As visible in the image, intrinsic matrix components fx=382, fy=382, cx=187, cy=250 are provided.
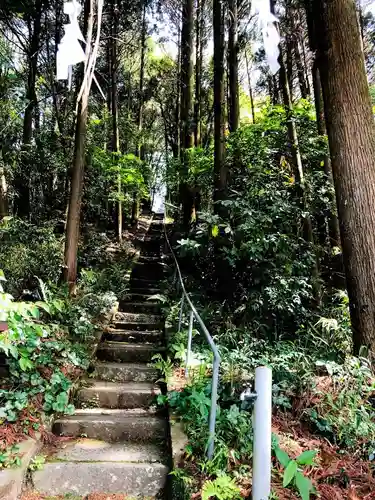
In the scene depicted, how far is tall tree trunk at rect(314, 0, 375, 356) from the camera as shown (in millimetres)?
3822

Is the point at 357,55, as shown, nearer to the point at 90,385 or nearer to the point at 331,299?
the point at 331,299

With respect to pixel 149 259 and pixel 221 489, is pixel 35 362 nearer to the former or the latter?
pixel 221 489

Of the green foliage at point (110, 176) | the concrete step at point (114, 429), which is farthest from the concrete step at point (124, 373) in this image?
the green foliage at point (110, 176)

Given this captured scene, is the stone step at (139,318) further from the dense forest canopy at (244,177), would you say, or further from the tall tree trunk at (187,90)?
the tall tree trunk at (187,90)

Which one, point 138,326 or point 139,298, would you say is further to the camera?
point 139,298

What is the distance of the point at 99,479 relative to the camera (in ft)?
9.96

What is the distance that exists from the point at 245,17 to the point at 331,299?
28.7 feet

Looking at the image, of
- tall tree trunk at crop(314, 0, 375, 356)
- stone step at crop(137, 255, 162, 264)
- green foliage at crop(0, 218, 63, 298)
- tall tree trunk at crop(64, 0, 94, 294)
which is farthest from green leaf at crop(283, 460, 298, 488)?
stone step at crop(137, 255, 162, 264)

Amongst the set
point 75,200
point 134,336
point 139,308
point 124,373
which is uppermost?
point 75,200

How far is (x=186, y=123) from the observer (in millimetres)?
11344

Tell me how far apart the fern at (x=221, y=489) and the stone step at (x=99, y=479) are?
0.85 m

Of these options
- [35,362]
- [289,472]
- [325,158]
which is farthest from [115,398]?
[325,158]

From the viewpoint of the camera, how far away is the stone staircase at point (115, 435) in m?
3.02

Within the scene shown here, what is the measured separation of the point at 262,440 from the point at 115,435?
195 cm
